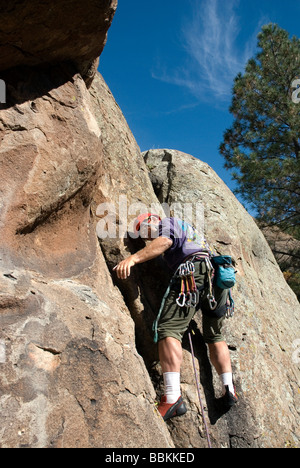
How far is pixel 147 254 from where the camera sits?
409cm

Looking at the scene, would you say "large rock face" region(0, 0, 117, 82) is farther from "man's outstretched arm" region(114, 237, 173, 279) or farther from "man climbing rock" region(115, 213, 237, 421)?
"man's outstretched arm" region(114, 237, 173, 279)

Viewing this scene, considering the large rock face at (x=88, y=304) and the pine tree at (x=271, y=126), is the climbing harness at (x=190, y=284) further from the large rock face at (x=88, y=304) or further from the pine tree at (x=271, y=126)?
the pine tree at (x=271, y=126)

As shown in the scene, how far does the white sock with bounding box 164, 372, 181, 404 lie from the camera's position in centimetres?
371

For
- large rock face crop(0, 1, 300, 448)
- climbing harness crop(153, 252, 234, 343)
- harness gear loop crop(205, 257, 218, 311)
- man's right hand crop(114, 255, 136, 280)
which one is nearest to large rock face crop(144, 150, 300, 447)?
large rock face crop(0, 1, 300, 448)

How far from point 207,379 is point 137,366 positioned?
3.83 feet

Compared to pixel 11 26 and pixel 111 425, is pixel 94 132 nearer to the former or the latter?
pixel 11 26

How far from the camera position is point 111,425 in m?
2.89

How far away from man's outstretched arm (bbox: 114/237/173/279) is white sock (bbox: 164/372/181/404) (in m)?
1.14

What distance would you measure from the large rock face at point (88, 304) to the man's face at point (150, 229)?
0.89ft

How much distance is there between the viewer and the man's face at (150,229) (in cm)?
450

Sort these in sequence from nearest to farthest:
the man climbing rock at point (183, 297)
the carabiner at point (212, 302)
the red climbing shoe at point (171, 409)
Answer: the red climbing shoe at point (171, 409)
the man climbing rock at point (183, 297)
the carabiner at point (212, 302)

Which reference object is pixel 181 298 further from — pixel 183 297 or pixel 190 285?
pixel 190 285

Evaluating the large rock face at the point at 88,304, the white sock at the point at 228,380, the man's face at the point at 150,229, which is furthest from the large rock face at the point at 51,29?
the white sock at the point at 228,380

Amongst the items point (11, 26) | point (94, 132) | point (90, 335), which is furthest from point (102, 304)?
point (11, 26)
